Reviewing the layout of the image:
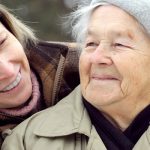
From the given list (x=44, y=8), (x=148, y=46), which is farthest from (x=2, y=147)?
(x=44, y=8)

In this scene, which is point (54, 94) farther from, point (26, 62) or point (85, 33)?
point (85, 33)

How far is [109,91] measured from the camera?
312cm

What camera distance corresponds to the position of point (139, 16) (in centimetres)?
308

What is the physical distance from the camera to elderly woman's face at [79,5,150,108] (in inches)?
122

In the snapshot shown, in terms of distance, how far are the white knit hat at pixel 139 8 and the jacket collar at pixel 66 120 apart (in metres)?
0.63

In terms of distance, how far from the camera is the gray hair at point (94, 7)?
308 cm

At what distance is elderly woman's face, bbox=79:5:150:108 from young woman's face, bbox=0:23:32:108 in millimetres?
574

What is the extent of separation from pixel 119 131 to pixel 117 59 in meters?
0.43

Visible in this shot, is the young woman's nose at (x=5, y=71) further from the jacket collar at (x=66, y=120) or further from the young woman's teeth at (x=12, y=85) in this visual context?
the jacket collar at (x=66, y=120)

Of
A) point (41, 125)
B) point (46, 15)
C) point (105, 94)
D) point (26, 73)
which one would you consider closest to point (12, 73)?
point (26, 73)

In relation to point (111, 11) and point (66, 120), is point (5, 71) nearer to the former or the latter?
point (66, 120)

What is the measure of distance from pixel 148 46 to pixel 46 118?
2.49 feet

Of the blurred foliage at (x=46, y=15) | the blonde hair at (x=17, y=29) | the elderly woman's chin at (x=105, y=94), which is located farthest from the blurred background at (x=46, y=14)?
the elderly woman's chin at (x=105, y=94)

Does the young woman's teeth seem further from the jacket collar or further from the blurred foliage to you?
the blurred foliage
